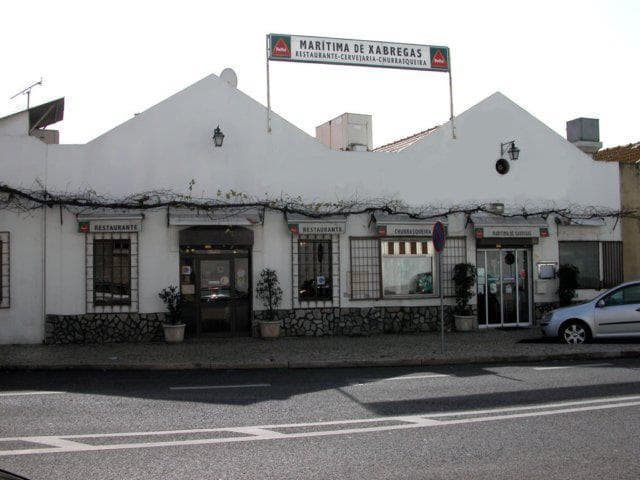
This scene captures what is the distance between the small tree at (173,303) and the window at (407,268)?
5.12 meters

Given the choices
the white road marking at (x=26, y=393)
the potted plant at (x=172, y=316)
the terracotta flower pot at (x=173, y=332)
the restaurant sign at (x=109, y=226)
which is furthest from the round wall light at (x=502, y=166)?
the white road marking at (x=26, y=393)

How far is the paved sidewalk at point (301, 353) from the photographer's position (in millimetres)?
12953

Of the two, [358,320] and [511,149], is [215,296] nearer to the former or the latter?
[358,320]

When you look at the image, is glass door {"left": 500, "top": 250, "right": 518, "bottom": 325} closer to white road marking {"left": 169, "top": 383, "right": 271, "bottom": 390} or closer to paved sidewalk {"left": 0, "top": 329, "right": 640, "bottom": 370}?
paved sidewalk {"left": 0, "top": 329, "right": 640, "bottom": 370}

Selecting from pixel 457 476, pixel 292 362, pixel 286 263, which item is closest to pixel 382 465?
pixel 457 476

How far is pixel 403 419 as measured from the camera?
8.18m

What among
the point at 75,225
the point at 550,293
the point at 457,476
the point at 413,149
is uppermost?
the point at 413,149

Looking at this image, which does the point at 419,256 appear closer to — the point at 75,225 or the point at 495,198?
the point at 495,198

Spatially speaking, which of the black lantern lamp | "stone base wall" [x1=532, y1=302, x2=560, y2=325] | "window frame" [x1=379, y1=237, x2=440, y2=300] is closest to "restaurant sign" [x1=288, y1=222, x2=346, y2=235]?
"window frame" [x1=379, y1=237, x2=440, y2=300]

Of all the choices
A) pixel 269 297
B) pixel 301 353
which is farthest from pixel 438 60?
pixel 301 353

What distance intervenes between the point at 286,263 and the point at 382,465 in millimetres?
10977

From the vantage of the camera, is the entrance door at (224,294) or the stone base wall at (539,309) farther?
the stone base wall at (539,309)

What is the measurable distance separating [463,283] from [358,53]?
6.50 metres

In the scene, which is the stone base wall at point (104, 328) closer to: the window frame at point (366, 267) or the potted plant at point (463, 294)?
the window frame at point (366, 267)
